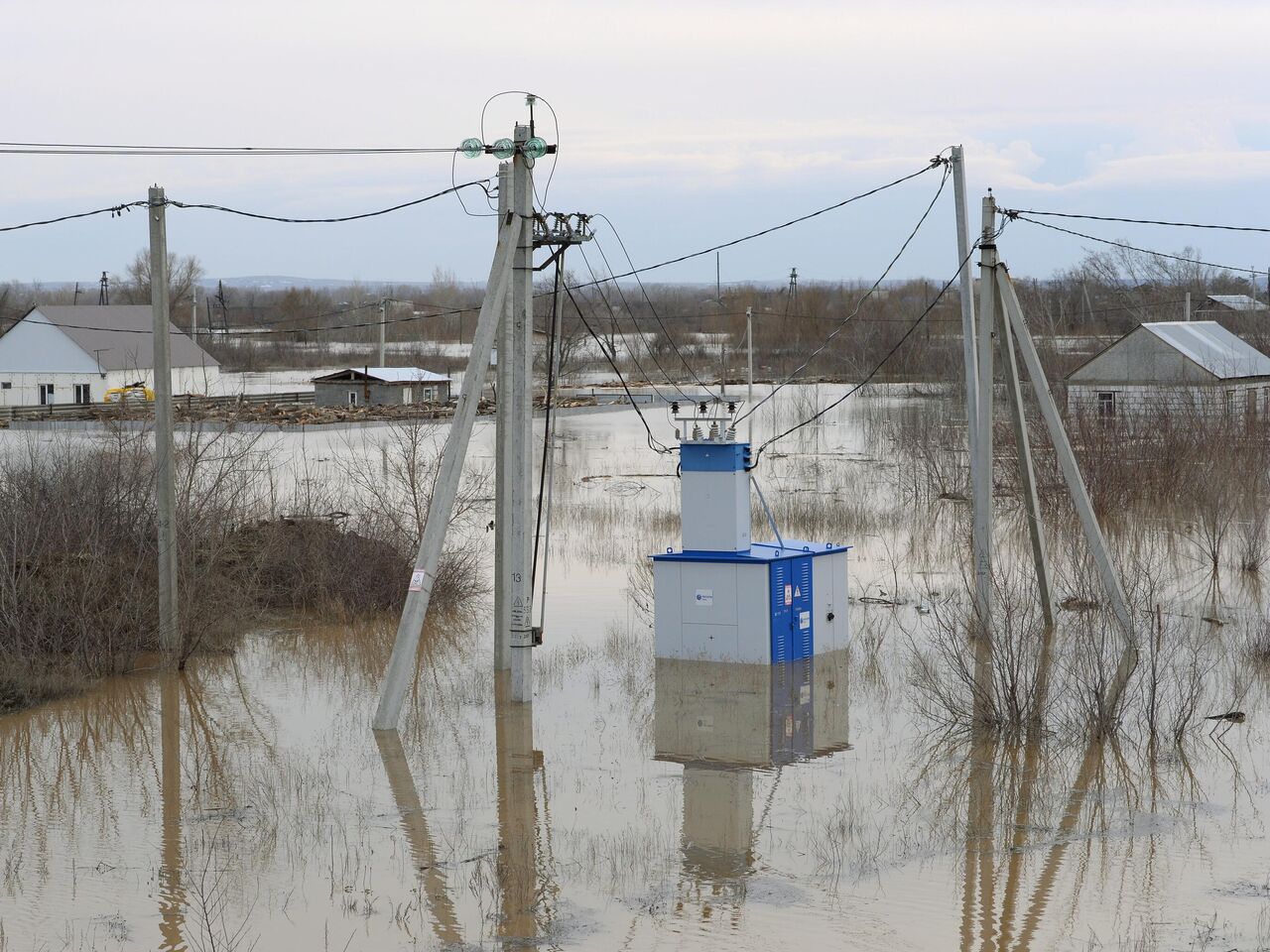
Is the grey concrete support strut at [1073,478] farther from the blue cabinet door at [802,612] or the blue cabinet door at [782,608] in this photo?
the blue cabinet door at [782,608]

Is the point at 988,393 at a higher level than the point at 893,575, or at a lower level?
higher

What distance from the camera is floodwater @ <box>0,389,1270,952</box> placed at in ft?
28.0

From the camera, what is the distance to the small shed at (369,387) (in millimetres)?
67750

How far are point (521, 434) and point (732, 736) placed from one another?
3686 millimetres

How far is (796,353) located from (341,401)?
3768cm

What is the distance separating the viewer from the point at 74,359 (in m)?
66.1

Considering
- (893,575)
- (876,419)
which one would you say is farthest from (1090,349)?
(893,575)

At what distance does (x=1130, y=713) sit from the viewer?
13.4 metres

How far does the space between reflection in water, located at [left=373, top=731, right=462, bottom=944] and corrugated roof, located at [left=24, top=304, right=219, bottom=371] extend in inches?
2147

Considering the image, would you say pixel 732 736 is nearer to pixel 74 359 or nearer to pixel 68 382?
pixel 68 382

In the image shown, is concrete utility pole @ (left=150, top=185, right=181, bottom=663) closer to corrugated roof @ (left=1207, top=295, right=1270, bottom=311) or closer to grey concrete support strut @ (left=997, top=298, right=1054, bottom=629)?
grey concrete support strut @ (left=997, top=298, right=1054, bottom=629)

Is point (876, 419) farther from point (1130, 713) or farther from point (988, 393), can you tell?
point (1130, 713)

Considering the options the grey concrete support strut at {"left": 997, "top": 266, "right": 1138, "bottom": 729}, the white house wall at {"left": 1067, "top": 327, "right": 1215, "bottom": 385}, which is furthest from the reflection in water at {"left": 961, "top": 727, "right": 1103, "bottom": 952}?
the white house wall at {"left": 1067, "top": 327, "right": 1215, "bottom": 385}

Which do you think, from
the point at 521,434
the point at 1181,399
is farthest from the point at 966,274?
the point at 1181,399
